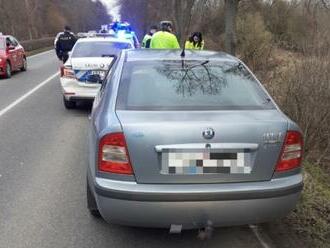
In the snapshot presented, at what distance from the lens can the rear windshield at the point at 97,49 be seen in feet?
38.2

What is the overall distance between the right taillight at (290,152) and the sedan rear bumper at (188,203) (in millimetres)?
166

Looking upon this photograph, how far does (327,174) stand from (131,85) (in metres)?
3.05

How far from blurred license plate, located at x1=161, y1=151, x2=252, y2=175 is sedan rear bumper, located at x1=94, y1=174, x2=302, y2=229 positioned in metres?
0.11

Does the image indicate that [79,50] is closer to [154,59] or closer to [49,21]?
[154,59]

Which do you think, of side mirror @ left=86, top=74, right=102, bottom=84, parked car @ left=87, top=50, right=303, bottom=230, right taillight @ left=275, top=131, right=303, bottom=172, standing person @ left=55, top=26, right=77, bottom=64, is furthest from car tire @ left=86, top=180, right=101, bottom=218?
standing person @ left=55, top=26, right=77, bottom=64

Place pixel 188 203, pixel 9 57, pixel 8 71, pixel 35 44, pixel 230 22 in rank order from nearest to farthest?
pixel 188 203
pixel 230 22
pixel 8 71
pixel 9 57
pixel 35 44

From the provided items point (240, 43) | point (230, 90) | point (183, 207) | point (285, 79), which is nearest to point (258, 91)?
point (230, 90)

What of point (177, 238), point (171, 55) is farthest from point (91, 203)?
point (171, 55)

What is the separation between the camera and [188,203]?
3.81m

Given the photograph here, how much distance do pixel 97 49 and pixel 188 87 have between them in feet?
25.0

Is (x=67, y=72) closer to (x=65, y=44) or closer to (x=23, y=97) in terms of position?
(x=23, y=97)

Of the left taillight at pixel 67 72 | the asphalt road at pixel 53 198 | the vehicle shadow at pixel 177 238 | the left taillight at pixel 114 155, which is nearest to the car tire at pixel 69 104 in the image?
the left taillight at pixel 67 72

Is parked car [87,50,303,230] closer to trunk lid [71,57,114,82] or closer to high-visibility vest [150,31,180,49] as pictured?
trunk lid [71,57,114,82]

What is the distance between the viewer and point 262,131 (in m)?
3.94
